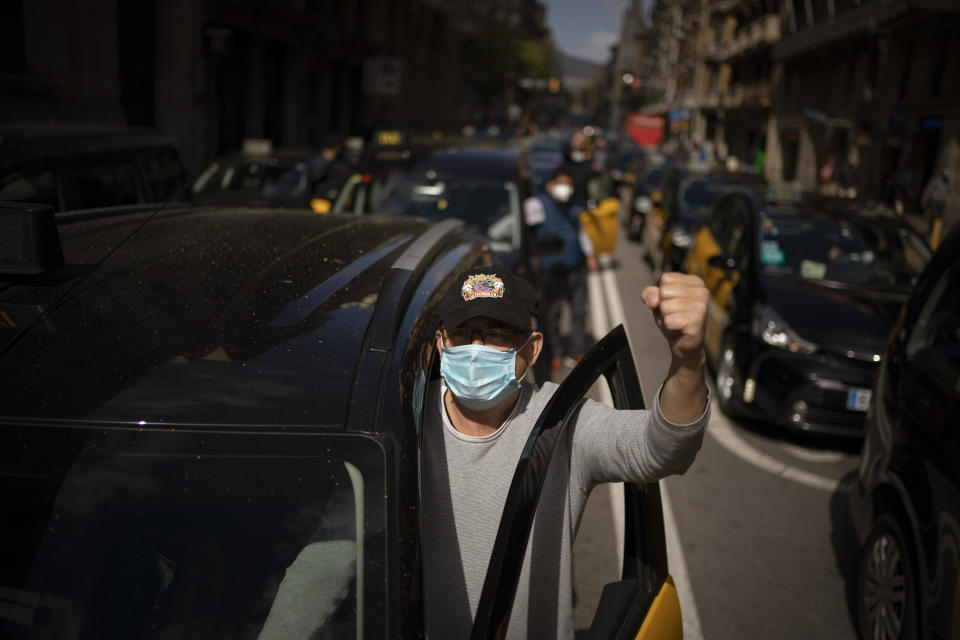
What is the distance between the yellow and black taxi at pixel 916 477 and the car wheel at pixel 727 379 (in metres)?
2.51

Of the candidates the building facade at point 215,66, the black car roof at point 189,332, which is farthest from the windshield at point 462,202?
the building facade at point 215,66

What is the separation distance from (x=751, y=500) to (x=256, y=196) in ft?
24.6

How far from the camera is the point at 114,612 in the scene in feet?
5.57

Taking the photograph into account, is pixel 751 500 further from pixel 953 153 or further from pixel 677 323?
pixel 953 153

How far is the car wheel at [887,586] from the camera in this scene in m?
3.33

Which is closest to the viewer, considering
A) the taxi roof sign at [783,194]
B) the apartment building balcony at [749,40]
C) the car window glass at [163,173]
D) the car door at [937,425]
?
the car door at [937,425]

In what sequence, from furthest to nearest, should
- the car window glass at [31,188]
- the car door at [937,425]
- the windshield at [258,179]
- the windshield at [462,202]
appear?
the windshield at [258,179] → the windshield at [462,202] → the car window glass at [31,188] → the car door at [937,425]

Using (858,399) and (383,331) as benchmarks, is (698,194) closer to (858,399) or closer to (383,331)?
(858,399)

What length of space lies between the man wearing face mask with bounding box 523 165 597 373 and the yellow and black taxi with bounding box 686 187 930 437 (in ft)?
3.85

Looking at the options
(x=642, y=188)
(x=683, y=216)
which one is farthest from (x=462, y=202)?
(x=642, y=188)

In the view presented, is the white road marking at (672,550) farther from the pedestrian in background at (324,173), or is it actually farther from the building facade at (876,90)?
the building facade at (876,90)

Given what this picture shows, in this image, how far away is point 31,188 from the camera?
4.58m

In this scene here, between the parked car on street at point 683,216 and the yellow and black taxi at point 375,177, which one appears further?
the parked car on street at point 683,216

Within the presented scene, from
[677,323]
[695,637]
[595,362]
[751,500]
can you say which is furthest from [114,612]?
[751,500]
